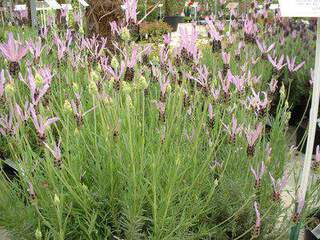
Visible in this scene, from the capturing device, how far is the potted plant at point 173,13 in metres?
13.9

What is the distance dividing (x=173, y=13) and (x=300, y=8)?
13.6 m

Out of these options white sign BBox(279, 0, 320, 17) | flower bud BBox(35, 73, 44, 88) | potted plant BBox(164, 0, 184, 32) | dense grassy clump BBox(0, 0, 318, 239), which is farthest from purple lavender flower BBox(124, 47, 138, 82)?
potted plant BBox(164, 0, 184, 32)

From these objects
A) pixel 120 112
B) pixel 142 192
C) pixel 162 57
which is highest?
pixel 162 57

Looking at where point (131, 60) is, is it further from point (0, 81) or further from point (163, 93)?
point (0, 81)

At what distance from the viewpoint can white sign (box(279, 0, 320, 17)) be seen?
144cm

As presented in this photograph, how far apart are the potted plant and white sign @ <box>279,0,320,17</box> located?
1252 centimetres

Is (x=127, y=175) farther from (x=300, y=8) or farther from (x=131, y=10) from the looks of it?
Result: (x=300, y=8)

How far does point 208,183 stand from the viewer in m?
1.68

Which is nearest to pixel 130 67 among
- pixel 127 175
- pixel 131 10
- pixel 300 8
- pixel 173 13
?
pixel 131 10

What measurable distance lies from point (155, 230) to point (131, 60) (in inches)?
19.1

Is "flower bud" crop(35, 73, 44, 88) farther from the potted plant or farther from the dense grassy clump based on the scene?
the potted plant

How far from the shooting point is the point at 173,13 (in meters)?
14.8

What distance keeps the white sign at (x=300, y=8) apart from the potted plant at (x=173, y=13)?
1252cm

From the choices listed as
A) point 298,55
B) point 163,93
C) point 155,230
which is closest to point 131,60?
point 163,93
